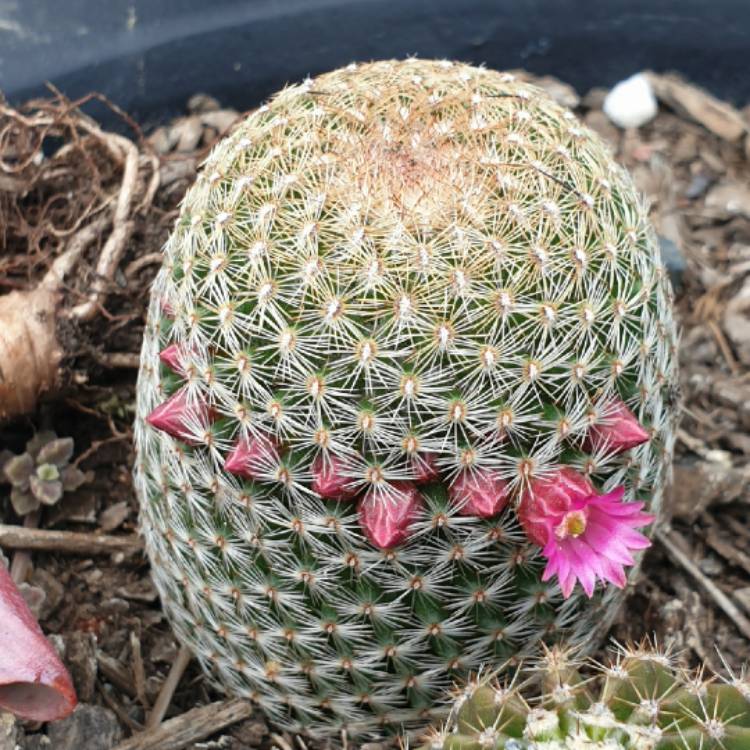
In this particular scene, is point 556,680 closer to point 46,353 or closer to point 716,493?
point 716,493

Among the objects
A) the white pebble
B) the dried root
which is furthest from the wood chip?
the dried root

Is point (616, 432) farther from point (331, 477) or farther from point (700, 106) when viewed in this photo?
point (700, 106)

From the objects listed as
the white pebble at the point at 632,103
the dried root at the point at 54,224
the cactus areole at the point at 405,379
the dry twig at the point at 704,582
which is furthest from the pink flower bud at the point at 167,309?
the white pebble at the point at 632,103

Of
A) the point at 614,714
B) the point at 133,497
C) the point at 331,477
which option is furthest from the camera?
the point at 133,497

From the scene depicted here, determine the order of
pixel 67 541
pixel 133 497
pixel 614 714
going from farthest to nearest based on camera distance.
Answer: pixel 133 497, pixel 67 541, pixel 614 714

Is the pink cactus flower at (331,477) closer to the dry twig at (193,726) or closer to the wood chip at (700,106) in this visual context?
the dry twig at (193,726)

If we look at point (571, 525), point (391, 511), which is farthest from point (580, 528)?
point (391, 511)
